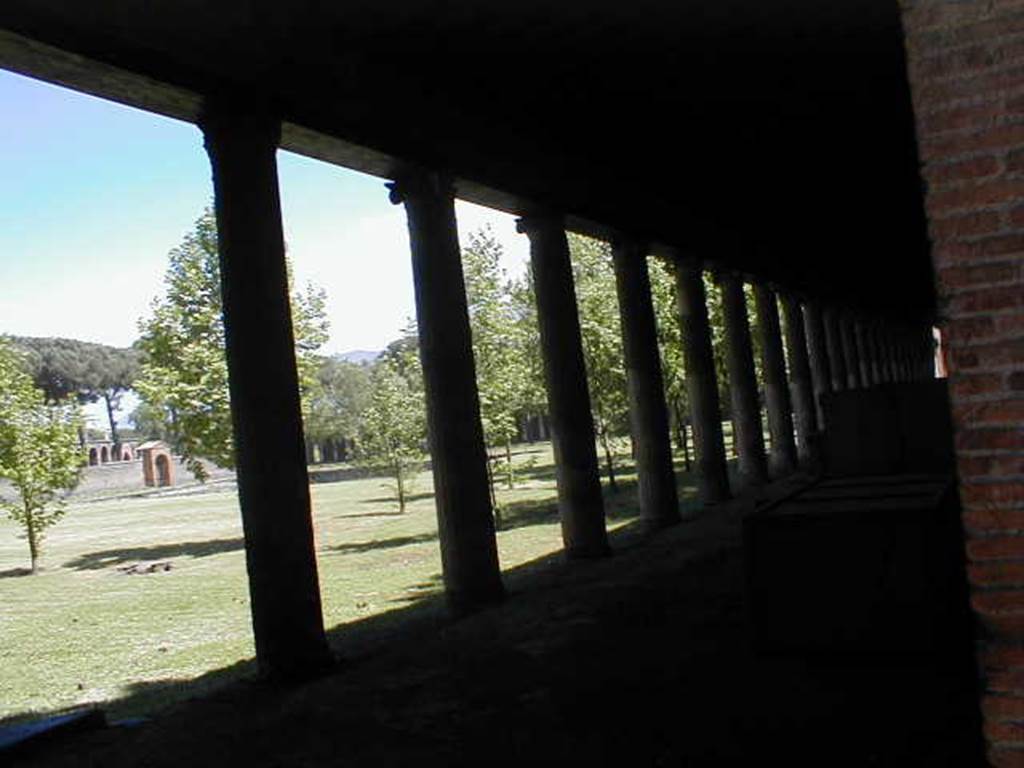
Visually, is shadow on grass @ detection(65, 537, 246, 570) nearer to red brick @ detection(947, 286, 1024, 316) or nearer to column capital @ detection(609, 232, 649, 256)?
column capital @ detection(609, 232, 649, 256)

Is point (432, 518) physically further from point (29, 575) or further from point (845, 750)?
point (845, 750)

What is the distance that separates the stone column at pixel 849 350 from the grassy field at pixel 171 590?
11533 mm

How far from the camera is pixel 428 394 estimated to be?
10.8m

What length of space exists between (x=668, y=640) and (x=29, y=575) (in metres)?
22.1

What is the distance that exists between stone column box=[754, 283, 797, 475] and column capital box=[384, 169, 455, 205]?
16.5 meters

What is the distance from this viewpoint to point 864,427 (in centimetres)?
1452

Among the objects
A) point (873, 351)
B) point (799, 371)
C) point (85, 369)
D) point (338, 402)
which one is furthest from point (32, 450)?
point (85, 369)

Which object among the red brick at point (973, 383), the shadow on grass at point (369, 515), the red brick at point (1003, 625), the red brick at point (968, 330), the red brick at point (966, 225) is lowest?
the shadow on grass at point (369, 515)

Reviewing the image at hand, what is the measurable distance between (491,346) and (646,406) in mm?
8409

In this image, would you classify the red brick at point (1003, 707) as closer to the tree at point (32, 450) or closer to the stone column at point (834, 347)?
the tree at point (32, 450)

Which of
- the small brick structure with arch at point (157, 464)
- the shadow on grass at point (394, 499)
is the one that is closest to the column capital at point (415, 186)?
the shadow on grass at point (394, 499)

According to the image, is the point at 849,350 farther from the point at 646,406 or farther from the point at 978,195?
the point at 978,195

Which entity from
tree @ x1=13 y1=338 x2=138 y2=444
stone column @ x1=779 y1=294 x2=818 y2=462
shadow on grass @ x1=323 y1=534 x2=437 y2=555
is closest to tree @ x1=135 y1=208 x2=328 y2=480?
shadow on grass @ x1=323 y1=534 x2=437 y2=555

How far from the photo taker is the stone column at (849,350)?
130 ft
